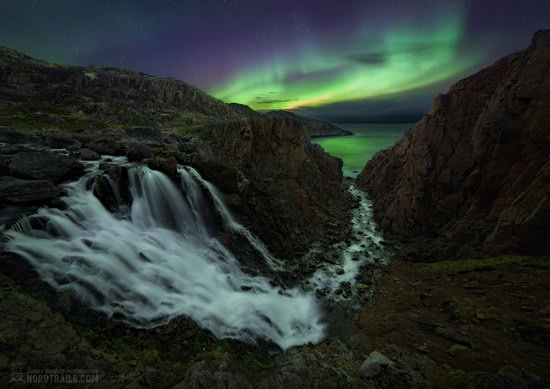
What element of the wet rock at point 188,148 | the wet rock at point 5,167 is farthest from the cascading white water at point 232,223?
the wet rock at point 5,167

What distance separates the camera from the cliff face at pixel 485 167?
18.3 m

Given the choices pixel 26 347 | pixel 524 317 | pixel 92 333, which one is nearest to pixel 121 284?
pixel 92 333

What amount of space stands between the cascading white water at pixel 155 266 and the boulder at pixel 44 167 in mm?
1256

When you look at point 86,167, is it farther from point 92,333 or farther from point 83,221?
point 92,333

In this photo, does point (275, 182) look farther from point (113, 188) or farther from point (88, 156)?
point (88, 156)

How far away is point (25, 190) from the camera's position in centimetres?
1530

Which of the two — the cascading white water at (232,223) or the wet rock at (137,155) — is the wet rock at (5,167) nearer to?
the wet rock at (137,155)

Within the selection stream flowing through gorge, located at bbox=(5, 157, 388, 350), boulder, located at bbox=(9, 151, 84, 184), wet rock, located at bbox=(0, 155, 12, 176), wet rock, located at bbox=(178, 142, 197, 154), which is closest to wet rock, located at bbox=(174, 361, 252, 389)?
stream flowing through gorge, located at bbox=(5, 157, 388, 350)

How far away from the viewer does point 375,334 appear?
47.1ft

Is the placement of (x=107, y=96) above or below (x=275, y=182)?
above

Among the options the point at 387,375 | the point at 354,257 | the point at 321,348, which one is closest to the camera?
the point at 387,375

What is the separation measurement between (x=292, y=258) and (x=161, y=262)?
486 inches

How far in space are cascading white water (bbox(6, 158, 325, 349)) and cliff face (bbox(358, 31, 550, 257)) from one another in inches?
603

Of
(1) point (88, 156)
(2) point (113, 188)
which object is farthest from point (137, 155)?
(2) point (113, 188)
